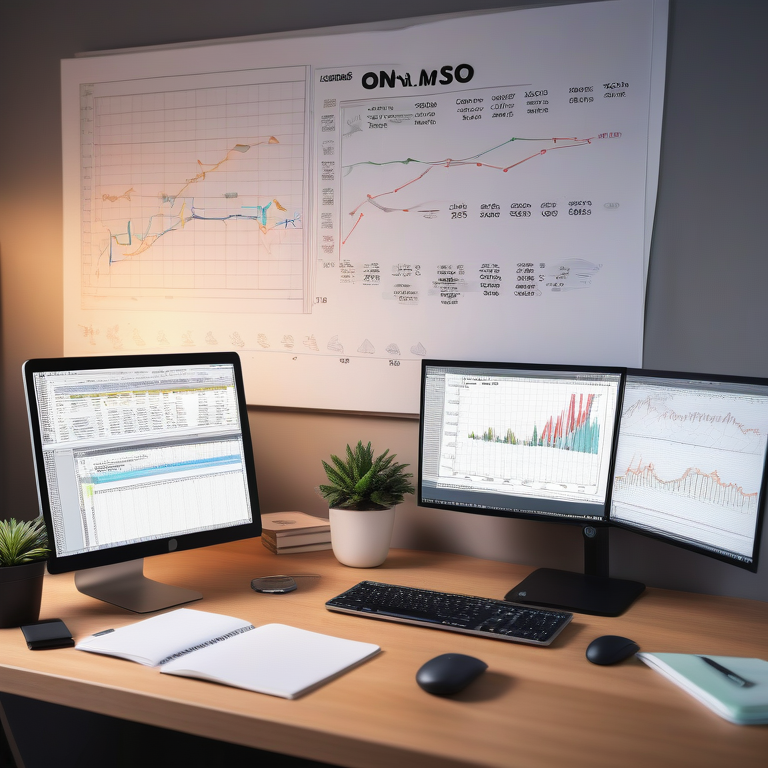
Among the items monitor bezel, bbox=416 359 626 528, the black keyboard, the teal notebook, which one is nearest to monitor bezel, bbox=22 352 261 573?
the black keyboard

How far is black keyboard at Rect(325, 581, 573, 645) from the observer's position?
1235mm

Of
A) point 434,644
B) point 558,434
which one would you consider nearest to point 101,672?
point 434,644

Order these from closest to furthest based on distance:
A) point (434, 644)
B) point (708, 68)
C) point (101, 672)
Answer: point (101, 672)
point (434, 644)
point (708, 68)

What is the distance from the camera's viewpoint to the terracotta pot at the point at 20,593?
1231mm

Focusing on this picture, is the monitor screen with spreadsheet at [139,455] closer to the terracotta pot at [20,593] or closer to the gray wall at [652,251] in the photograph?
the terracotta pot at [20,593]

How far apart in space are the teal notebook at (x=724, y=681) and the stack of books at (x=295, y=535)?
830 mm

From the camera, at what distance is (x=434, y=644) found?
1.22m

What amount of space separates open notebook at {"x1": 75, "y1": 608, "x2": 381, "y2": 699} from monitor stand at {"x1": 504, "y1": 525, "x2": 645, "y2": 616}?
0.41m

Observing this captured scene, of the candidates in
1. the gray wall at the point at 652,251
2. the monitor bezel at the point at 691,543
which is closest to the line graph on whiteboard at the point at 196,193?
the gray wall at the point at 652,251

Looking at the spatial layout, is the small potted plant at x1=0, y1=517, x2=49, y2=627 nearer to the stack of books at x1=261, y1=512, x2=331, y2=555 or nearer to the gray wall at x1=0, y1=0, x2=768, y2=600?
the stack of books at x1=261, y1=512, x2=331, y2=555

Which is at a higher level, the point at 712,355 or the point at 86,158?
the point at 86,158

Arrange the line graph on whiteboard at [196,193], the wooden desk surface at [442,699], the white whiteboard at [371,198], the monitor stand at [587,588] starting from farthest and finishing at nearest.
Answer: the line graph on whiteboard at [196,193]
the white whiteboard at [371,198]
the monitor stand at [587,588]
the wooden desk surface at [442,699]

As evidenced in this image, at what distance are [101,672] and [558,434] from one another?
969 mm

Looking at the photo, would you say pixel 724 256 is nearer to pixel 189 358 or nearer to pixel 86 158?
pixel 189 358
